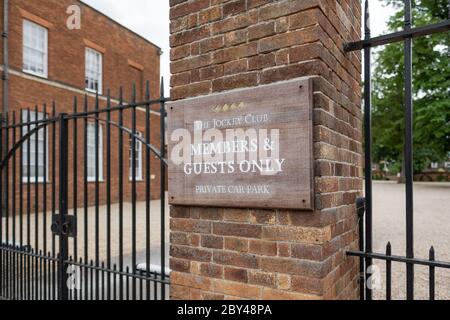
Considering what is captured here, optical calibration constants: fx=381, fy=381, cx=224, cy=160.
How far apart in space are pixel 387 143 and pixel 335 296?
1186 inches

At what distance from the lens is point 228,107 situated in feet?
6.84

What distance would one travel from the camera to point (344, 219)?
2.19 metres

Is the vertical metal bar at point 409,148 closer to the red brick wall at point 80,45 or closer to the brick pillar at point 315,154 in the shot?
the brick pillar at point 315,154

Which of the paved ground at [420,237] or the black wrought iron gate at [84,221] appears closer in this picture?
the black wrought iron gate at [84,221]

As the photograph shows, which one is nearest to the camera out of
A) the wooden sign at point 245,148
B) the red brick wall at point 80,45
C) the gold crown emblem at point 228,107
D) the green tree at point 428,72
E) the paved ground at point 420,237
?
the wooden sign at point 245,148

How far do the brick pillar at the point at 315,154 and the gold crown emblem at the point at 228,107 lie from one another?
108 millimetres

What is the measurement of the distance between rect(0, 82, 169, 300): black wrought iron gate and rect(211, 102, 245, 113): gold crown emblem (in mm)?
737

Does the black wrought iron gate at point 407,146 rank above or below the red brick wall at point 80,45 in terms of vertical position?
below

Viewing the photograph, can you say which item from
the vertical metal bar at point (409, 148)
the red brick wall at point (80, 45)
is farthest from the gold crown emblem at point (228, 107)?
the red brick wall at point (80, 45)

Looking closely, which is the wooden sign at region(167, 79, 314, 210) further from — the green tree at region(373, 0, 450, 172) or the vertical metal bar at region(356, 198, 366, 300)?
the green tree at region(373, 0, 450, 172)

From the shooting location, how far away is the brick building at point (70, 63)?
11.5 m

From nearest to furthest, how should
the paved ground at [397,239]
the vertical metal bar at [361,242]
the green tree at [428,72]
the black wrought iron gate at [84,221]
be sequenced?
1. the vertical metal bar at [361,242]
2. the black wrought iron gate at [84,221]
3. the paved ground at [397,239]
4. the green tree at [428,72]
